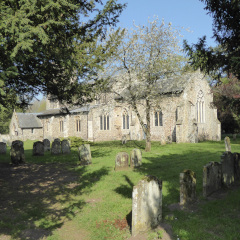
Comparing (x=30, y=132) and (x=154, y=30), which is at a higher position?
(x=154, y=30)

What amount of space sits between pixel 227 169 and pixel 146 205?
4.14 meters

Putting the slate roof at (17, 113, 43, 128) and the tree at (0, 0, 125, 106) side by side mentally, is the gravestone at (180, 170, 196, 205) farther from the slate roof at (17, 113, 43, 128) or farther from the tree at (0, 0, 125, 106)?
the slate roof at (17, 113, 43, 128)

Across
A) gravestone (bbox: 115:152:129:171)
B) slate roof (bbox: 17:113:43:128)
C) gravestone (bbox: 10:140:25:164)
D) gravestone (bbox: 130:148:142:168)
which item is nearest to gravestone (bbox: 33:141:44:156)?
gravestone (bbox: 10:140:25:164)

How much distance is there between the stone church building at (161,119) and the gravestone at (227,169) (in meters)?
11.8

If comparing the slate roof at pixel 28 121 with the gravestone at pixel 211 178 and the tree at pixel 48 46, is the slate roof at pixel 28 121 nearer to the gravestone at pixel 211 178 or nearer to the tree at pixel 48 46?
the tree at pixel 48 46

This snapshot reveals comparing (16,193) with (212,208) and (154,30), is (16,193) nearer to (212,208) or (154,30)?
(212,208)

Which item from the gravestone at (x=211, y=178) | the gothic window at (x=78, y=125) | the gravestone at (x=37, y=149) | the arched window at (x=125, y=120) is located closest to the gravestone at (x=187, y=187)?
the gravestone at (x=211, y=178)

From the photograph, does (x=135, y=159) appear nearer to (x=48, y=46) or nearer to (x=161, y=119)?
(x=48, y=46)

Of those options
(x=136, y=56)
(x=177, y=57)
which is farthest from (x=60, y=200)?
(x=177, y=57)

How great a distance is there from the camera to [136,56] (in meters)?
18.5

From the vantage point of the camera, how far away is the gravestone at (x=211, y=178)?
23.0ft

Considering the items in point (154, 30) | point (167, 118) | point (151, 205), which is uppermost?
point (154, 30)

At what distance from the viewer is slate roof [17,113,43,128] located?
42.6 metres

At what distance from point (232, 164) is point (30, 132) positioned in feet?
133
